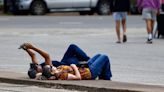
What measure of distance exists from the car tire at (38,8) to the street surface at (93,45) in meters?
6.94

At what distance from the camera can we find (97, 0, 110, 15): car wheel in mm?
36969

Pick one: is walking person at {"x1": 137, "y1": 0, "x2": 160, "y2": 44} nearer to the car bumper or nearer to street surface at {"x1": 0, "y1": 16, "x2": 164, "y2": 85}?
street surface at {"x1": 0, "y1": 16, "x2": 164, "y2": 85}

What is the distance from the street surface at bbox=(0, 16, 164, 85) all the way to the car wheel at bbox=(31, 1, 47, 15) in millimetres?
6944

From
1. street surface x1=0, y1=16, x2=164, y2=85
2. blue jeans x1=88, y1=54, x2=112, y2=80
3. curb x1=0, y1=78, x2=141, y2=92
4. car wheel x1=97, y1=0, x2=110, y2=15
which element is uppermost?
blue jeans x1=88, y1=54, x2=112, y2=80

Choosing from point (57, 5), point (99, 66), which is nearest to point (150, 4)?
point (99, 66)

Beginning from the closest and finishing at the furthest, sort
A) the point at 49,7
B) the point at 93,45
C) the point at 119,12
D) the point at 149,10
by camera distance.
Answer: the point at 93,45
the point at 149,10
the point at 119,12
the point at 49,7

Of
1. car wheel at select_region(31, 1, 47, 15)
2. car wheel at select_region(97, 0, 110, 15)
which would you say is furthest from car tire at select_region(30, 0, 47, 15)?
car wheel at select_region(97, 0, 110, 15)

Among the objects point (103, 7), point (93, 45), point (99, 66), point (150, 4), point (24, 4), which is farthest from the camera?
point (103, 7)

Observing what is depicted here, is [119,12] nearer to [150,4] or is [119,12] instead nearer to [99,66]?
[150,4]

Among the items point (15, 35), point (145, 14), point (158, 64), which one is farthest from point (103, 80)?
point (15, 35)

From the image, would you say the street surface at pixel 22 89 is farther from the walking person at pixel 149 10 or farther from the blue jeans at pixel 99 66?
the walking person at pixel 149 10

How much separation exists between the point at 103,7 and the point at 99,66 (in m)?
27.0

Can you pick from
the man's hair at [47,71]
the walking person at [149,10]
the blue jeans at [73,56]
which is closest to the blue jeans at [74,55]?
the blue jeans at [73,56]

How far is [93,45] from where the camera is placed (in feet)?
59.2
